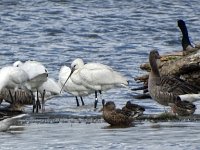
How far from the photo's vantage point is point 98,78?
→ 63.1ft

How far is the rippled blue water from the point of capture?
13.0m

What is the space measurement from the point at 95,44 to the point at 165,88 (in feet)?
48.5

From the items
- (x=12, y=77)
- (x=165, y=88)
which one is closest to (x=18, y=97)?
(x=12, y=77)

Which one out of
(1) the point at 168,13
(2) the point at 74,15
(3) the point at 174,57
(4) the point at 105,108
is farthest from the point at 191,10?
(4) the point at 105,108

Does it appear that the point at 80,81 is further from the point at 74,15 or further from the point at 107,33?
the point at 74,15

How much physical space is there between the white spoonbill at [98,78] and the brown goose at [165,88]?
82.0 inches

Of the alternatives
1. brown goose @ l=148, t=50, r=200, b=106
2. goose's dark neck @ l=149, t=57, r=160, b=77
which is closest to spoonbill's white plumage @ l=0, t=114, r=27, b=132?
brown goose @ l=148, t=50, r=200, b=106

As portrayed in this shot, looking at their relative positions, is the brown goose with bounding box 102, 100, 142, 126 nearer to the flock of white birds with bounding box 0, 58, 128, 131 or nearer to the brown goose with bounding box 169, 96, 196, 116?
the brown goose with bounding box 169, 96, 196, 116

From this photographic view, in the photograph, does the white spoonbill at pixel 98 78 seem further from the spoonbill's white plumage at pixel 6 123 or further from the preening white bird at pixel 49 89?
the spoonbill's white plumage at pixel 6 123

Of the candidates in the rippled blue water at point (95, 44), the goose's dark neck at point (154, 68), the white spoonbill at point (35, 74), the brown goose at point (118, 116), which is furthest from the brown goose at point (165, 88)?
the white spoonbill at point (35, 74)

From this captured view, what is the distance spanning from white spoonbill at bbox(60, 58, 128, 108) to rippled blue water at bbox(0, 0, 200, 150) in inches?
20.3

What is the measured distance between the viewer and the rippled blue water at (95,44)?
1295 centimetres

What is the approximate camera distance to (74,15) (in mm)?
38344

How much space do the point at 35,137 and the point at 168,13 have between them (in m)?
27.1
